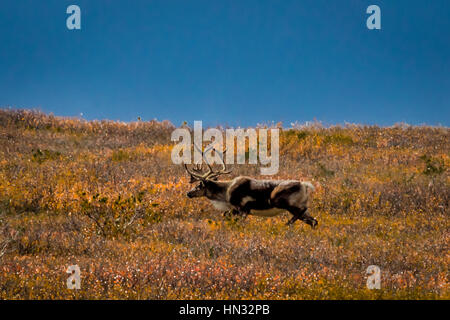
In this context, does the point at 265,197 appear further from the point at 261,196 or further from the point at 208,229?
the point at 208,229

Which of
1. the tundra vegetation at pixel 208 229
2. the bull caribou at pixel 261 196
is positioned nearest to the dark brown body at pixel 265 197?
the bull caribou at pixel 261 196

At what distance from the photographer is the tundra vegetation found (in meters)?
7.81

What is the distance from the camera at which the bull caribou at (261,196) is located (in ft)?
38.8

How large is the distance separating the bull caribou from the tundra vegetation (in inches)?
14.9

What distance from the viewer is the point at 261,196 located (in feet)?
39.4

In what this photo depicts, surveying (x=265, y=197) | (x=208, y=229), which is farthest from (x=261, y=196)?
(x=208, y=229)

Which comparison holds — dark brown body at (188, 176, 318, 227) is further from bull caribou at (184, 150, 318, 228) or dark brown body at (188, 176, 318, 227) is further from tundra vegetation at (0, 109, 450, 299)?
tundra vegetation at (0, 109, 450, 299)

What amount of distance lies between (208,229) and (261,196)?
58.1 inches

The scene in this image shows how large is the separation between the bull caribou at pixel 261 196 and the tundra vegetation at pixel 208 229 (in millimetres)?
379

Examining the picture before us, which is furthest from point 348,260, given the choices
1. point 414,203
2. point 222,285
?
point 414,203

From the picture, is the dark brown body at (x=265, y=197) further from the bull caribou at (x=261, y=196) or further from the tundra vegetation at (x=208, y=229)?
the tundra vegetation at (x=208, y=229)

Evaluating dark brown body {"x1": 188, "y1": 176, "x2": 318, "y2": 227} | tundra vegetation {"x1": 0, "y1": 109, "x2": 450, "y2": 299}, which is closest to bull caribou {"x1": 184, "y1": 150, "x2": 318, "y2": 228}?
dark brown body {"x1": 188, "y1": 176, "x2": 318, "y2": 227}

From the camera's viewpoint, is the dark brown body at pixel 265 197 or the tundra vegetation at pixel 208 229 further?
the dark brown body at pixel 265 197

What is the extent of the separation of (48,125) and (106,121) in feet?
11.1
